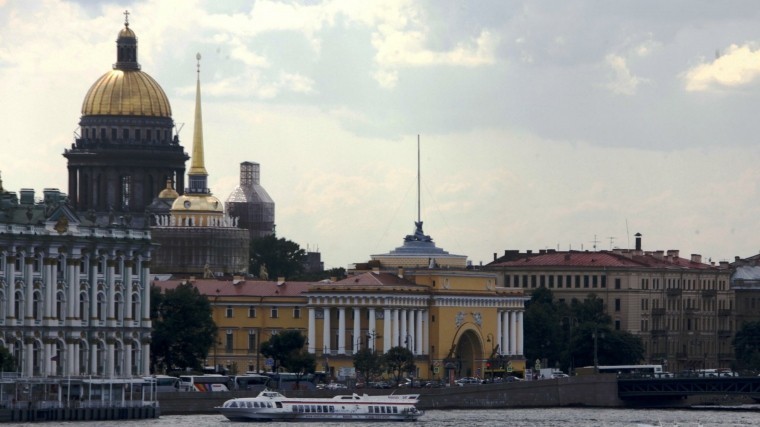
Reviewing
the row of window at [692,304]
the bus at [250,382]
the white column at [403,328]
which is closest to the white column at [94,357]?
the bus at [250,382]

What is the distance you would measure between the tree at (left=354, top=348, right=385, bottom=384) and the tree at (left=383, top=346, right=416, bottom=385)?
0.39m

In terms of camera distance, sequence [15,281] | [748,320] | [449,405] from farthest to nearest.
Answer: [748,320] < [449,405] < [15,281]

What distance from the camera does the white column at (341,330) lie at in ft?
490

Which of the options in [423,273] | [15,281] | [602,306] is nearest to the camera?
[15,281]

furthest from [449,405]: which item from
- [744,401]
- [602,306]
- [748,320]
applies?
[748,320]

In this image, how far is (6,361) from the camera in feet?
366

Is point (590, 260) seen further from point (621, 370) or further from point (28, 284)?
point (28, 284)

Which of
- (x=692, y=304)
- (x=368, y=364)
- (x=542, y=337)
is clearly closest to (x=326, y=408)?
(x=368, y=364)

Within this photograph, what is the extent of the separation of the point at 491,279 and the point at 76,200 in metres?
43.5

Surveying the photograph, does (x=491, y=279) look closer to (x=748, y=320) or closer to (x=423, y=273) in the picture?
(x=423, y=273)

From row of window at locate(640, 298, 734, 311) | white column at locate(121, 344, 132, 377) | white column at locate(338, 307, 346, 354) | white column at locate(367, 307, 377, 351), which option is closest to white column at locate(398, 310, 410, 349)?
white column at locate(367, 307, 377, 351)

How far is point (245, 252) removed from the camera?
7259 inches

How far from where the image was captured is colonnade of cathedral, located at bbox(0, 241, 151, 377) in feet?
385

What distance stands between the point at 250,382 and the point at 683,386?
67.5 ft
